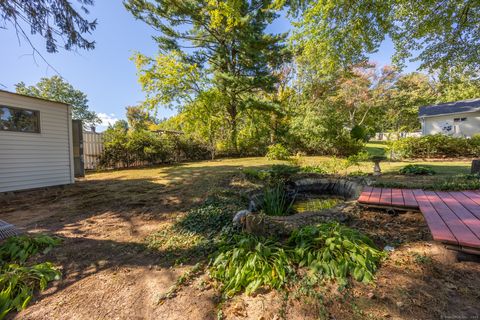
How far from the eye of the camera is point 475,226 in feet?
6.26

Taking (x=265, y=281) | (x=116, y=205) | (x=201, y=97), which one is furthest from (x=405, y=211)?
(x=201, y=97)

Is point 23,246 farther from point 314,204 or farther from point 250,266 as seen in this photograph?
point 314,204

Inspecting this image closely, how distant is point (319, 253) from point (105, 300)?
1874mm

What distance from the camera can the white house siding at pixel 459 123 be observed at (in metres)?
13.8

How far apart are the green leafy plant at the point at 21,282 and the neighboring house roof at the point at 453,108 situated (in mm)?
21523

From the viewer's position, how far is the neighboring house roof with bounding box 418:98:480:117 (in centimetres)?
1386

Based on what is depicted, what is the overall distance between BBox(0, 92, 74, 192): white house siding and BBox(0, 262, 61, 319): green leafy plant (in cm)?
434

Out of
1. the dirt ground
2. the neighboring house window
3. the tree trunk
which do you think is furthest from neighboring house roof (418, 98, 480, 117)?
the neighboring house window

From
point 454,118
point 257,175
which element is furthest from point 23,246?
point 454,118

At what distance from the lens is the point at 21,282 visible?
1.73 m

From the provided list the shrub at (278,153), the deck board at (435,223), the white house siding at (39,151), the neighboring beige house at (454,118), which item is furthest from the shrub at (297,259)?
the neighboring beige house at (454,118)

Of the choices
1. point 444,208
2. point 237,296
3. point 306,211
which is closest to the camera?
point 237,296

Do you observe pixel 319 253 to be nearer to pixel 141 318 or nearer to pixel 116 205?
pixel 141 318

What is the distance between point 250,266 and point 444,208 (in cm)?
253
